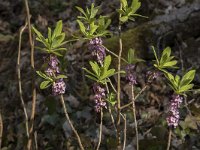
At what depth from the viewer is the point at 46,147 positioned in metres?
3.58

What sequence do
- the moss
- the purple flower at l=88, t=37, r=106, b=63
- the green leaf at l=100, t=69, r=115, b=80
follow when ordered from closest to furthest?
the green leaf at l=100, t=69, r=115, b=80, the purple flower at l=88, t=37, r=106, b=63, the moss

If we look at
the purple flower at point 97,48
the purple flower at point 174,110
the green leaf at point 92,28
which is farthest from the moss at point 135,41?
the purple flower at point 174,110

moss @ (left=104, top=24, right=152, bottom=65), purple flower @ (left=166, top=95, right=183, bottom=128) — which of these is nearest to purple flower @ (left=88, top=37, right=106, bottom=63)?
purple flower @ (left=166, top=95, right=183, bottom=128)

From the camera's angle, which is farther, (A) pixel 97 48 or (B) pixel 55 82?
(A) pixel 97 48

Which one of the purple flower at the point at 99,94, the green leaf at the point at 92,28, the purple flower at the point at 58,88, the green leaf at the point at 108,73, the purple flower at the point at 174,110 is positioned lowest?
the purple flower at the point at 174,110

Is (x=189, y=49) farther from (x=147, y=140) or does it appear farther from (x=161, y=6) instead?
(x=147, y=140)

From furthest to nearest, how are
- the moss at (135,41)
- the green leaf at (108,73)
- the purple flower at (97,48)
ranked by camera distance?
the moss at (135,41) < the purple flower at (97,48) < the green leaf at (108,73)

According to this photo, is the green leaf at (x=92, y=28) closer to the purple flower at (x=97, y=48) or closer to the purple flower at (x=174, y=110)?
the purple flower at (x=97, y=48)

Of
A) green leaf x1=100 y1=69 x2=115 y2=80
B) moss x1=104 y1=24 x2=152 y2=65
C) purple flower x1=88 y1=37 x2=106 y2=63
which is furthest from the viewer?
moss x1=104 y1=24 x2=152 y2=65

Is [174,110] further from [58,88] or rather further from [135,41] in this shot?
[135,41]

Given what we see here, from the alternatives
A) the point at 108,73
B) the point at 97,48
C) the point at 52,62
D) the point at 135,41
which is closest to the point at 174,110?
the point at 108,73

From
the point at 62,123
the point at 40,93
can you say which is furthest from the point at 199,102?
the point at 40,93

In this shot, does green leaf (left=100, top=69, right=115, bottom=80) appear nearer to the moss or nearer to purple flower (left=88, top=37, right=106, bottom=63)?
purple flower (left=88, top=37, right=106, bottom=63)

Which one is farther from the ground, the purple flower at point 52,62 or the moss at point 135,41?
the moss at point 135,41
